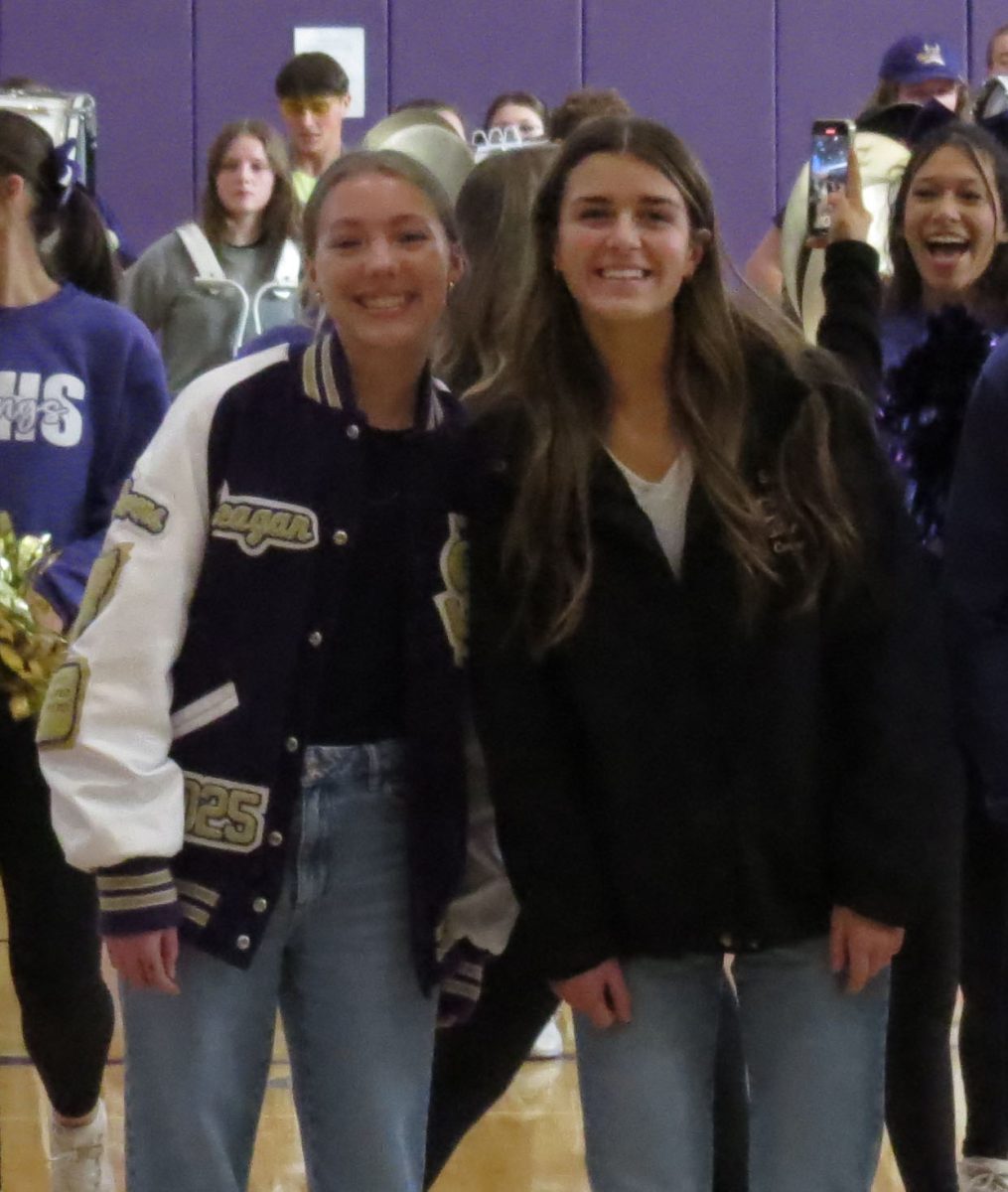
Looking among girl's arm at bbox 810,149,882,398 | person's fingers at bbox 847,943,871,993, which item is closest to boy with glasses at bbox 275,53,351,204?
girl's arm at bbox 810,149,882,398

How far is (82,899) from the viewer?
282 cm

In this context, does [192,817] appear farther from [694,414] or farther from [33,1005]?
[33,1005]

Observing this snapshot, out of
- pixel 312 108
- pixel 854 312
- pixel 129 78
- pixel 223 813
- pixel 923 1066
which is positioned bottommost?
pixel 923 1066

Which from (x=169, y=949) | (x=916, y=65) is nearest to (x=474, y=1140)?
(x=169, y=949)

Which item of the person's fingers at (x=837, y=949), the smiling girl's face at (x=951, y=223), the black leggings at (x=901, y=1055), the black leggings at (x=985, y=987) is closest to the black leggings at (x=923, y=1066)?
the black leggings at (x=901, y=1055)

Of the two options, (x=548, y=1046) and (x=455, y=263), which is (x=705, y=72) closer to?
(x=548, y=1046)

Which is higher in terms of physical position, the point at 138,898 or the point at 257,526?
the point at 257,526

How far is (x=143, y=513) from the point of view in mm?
Result: 2021

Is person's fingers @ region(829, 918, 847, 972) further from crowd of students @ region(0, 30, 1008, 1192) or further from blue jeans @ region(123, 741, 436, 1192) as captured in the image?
blue jeans @ region(123, 741, 436, 1192)

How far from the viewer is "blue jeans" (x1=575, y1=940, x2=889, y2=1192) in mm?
2037

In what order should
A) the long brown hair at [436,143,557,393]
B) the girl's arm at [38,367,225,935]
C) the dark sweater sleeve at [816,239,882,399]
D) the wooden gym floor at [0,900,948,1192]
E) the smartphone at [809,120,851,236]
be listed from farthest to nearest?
the wooden gym floor at [0,900,948,1192]
the smartphone at [809,120,851,236]
the dark sweater sleeve at [816,239,882,399]
the long brown hair at [436,143,557,393]
the girl's arm at [38,367,225,935]

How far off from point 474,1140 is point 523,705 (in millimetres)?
1583

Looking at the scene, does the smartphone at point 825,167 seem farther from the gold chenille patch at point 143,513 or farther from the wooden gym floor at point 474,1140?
the wooden gym floor at point 474,1140

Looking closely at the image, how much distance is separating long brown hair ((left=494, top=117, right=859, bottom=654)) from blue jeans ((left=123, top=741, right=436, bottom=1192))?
10.3 inches
